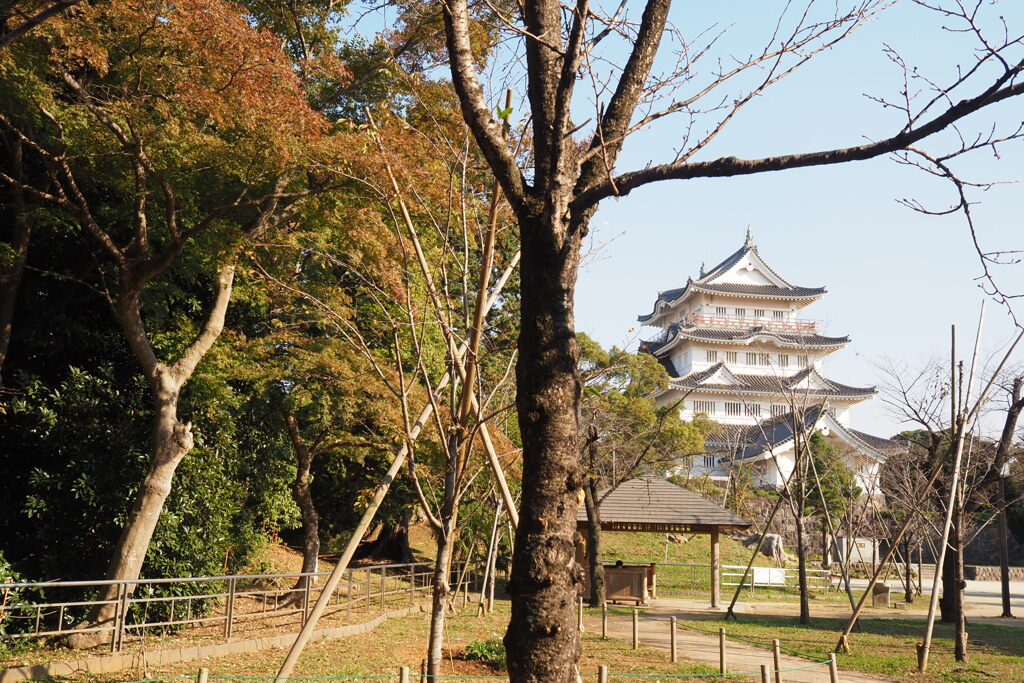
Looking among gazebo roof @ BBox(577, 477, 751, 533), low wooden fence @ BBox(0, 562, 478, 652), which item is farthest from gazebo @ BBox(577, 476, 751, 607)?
low wooden fence @ BBox(0, 562, 478, 652)

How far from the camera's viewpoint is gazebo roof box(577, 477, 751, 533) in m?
21.5

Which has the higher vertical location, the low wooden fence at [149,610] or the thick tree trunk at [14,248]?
the thick tree trunk at [14,248]

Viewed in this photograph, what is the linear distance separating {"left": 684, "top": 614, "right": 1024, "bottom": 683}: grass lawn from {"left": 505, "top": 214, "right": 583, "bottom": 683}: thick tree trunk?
28.8ft

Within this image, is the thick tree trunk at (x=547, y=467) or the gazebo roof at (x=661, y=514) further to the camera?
the gazebo roof at (x=661, y=514)

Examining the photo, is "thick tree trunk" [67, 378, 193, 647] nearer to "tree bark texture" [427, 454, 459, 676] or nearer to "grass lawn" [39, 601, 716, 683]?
"grass lawn" [39, 601, 716, 683]

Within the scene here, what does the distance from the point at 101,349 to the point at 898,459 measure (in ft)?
74.1

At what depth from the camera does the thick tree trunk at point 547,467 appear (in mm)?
3688

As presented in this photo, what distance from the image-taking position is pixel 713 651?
12.6 meters

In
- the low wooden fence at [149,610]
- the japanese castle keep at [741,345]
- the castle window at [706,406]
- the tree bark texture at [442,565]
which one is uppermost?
the japanese castle keep at [741,345]

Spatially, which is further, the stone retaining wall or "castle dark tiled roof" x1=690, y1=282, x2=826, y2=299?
"castle dark tiled roof" x1=690, y1=282, x2=826, y2=299

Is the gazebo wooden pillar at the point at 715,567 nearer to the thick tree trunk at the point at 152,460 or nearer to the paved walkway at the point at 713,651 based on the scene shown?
the paved walkway at the point at 713,651

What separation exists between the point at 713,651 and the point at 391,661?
514cm

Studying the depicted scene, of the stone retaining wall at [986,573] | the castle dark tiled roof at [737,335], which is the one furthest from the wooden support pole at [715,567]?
the castle dark tiled roof at [737,335]

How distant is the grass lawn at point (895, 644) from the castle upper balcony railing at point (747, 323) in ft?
114
